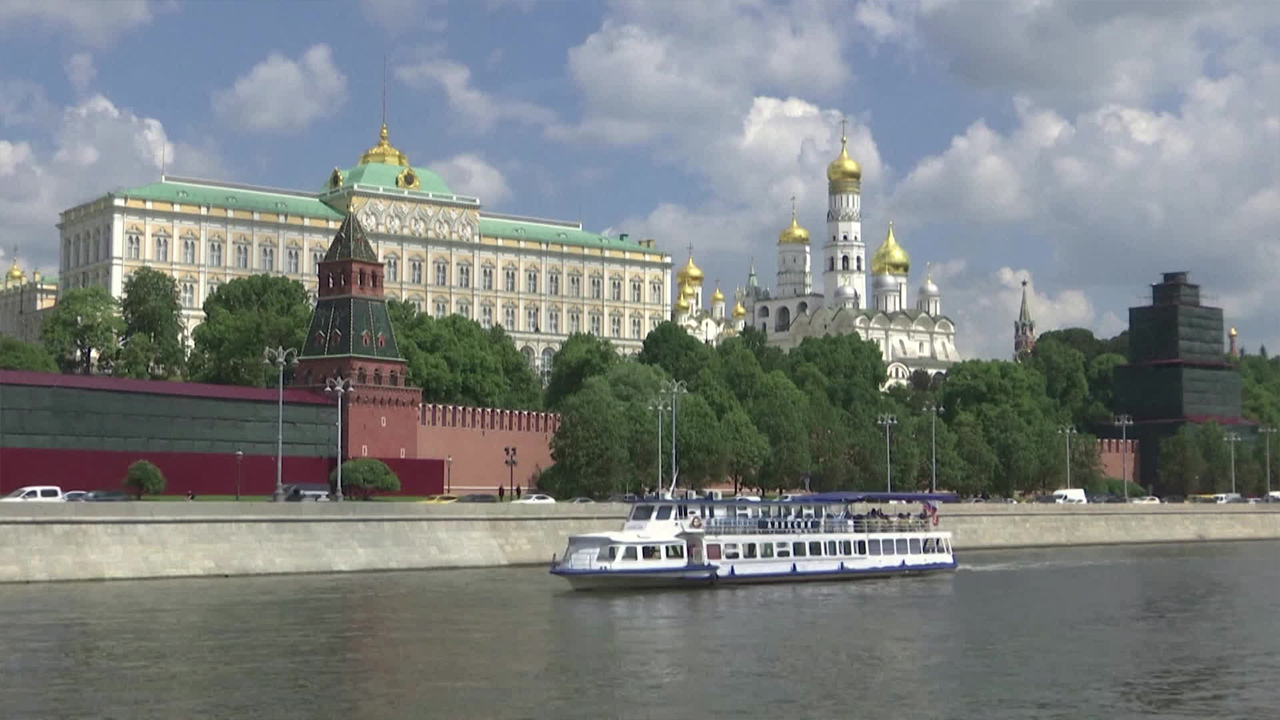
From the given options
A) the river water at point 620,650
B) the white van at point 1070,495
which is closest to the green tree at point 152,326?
the river water at point 620,650

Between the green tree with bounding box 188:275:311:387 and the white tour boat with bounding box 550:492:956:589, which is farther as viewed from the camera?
the green tree with bounding box 188:275:311:387

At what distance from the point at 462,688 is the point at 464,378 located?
69.3m

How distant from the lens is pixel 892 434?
109 m

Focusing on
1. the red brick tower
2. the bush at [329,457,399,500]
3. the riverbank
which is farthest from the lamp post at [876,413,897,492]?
the riverbank

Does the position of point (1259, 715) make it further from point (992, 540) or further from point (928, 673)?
point (992, 540)

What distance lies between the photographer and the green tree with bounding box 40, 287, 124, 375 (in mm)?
113438

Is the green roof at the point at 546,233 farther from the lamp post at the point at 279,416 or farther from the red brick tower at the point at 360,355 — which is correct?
the red brick tower at the point at 360,355

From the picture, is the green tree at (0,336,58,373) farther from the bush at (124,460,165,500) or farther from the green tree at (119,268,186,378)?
the bush at (124,460,165,500)

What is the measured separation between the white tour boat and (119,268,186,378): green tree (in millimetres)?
51048

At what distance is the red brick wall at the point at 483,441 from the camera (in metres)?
92.6

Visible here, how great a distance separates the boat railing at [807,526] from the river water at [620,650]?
268 centimetres

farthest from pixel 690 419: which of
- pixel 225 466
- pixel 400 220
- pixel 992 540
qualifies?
pixel 400 220

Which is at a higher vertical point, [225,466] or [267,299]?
[267,299]

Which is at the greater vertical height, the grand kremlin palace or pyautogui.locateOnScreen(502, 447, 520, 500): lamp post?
the grand kremlin palace
